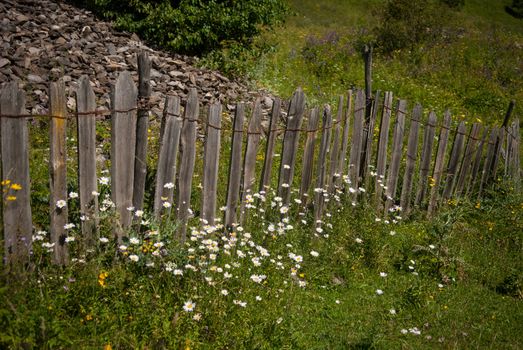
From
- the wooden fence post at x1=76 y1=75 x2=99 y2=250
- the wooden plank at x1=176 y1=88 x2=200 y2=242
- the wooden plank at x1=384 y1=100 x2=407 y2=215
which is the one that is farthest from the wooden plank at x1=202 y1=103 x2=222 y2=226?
the wooden plank at x1=384 y1=100 x2=407 y2=215

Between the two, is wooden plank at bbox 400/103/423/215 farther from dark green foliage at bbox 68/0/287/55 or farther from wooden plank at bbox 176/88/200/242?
dark green foliage at bbox 68/0/287/55

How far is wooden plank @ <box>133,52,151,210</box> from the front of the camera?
4.02m

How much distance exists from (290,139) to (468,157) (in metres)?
4.03

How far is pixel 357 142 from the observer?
6.45 metres

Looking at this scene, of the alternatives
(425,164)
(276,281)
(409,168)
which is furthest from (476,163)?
(276,281)

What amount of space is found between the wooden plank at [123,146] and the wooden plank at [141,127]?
0.09 m

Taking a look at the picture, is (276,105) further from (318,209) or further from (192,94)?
(318,209)

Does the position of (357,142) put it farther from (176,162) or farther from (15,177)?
(15,177)

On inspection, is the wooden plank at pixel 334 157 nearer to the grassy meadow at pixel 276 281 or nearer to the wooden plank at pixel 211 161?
the grassy meadow at pixel 276 281

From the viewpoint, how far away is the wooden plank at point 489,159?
827 cm

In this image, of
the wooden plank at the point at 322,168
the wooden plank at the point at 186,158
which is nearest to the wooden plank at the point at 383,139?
the wooden plank at the point at 322,168

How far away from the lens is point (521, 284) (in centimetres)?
543

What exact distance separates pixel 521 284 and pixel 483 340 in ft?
4.73

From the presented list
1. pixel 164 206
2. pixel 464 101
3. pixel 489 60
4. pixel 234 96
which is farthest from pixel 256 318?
pixel 489 60
